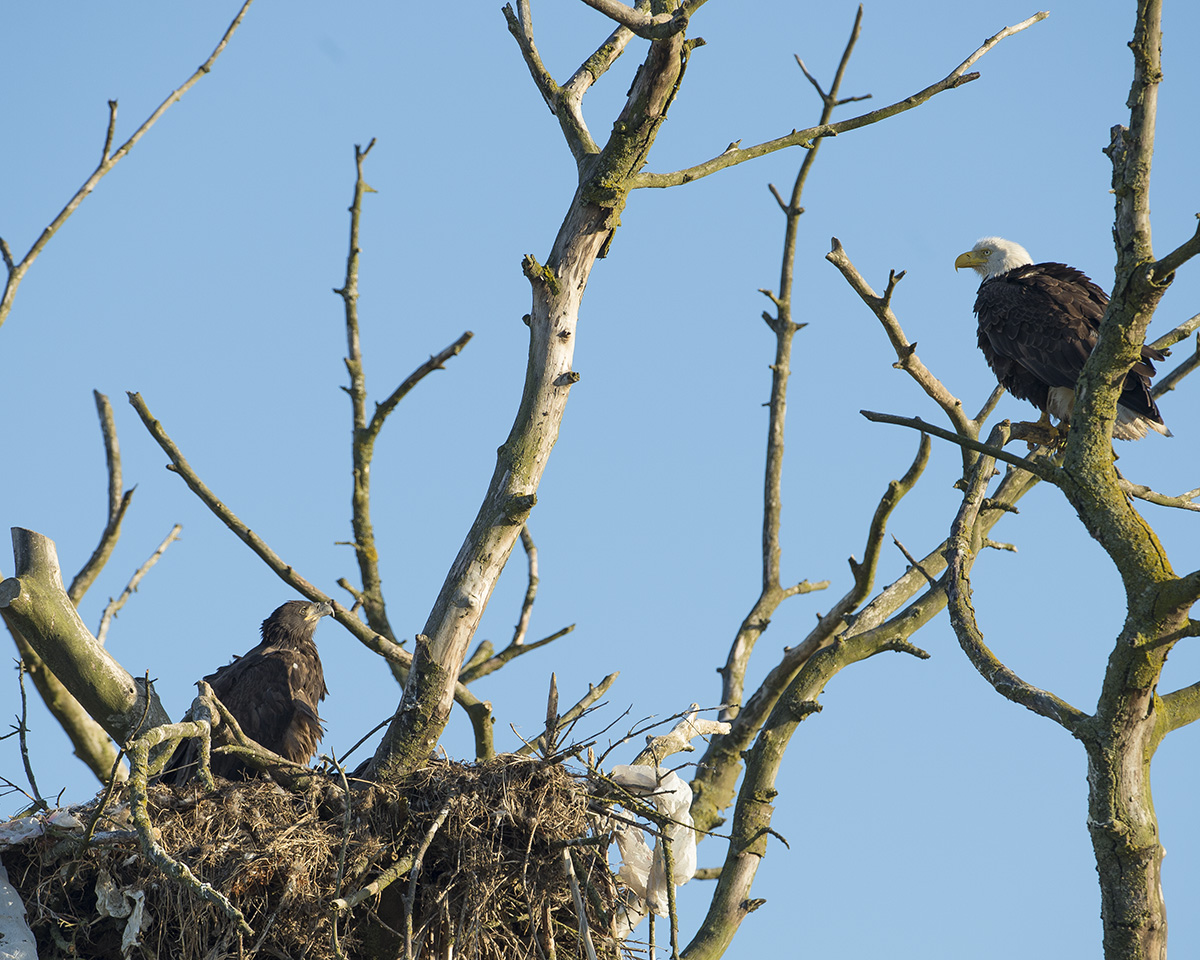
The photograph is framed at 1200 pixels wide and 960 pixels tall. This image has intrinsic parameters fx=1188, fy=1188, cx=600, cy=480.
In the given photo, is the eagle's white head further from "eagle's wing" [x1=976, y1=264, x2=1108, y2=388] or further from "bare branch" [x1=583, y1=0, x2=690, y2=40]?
"bare branch" [x1=583, y1=0, x2=690, y2=40]

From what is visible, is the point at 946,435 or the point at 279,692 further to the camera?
the point at 279,692

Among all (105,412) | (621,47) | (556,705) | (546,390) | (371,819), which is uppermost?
(621,47)

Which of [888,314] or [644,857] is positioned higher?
[888,314]

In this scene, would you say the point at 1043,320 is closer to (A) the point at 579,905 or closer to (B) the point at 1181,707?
(B) the point at 1181,707

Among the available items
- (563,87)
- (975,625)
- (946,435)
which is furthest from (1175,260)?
(563,87)

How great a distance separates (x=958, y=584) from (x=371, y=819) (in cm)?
249

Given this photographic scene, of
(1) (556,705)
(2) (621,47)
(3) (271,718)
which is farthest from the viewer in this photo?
(3) (271,718)

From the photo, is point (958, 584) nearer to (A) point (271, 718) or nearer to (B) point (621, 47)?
(B) point (621, 47)

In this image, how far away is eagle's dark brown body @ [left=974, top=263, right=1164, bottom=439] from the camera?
24.8ft

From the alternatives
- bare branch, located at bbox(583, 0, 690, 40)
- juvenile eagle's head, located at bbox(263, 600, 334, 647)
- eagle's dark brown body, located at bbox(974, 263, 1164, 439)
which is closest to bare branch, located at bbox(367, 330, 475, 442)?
juvenile eagle's head, located at bbox(263, 600, 334, 647)

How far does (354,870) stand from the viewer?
4.46 metres

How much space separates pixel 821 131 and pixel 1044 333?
304 cm

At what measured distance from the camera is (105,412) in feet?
25.3

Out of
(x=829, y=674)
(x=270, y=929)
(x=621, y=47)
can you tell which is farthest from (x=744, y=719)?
(x=621, y=47)
